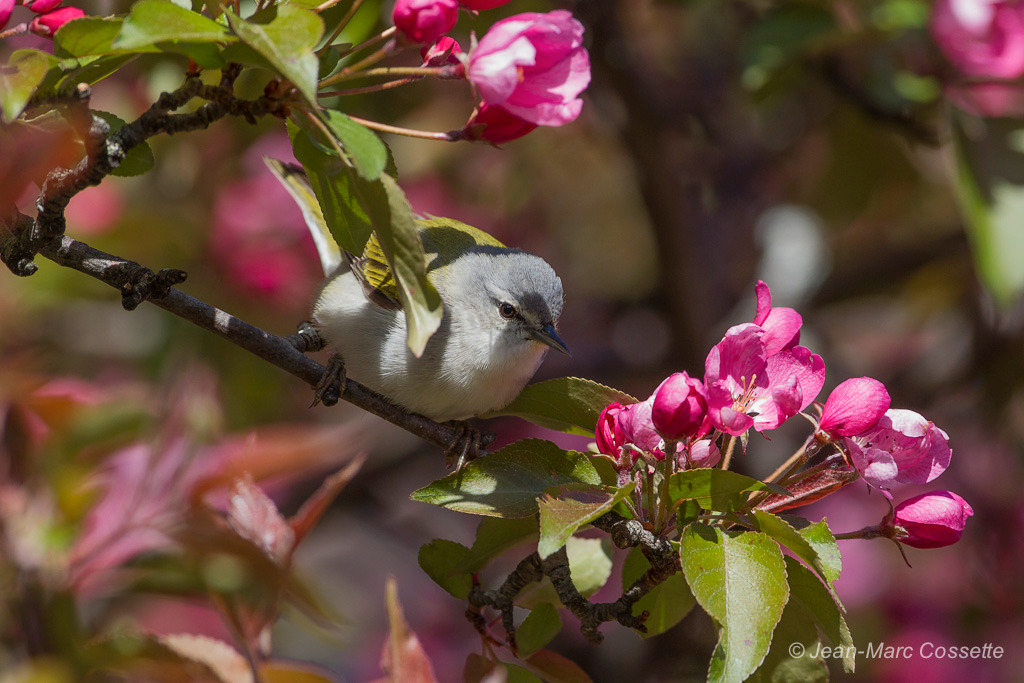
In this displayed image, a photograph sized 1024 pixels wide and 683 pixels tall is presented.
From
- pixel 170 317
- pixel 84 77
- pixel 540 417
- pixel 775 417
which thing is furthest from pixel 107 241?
pixel 775 417

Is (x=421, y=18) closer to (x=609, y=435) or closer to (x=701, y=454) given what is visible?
(x=609, y=435)

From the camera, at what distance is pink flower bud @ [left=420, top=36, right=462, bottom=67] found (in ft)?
6.01

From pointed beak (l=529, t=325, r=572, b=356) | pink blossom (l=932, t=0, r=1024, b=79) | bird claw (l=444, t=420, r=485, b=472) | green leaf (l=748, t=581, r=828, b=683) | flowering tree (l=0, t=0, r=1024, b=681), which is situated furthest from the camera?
pink blossom (l=932, t=0, r=1024, b=79)

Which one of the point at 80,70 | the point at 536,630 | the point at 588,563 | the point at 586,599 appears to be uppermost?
the point at 80,70

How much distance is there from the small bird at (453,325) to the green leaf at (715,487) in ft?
3.78

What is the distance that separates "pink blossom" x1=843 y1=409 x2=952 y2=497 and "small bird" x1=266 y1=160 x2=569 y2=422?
1.29 m

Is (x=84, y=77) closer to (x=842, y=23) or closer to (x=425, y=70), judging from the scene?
(x=425, y=70)

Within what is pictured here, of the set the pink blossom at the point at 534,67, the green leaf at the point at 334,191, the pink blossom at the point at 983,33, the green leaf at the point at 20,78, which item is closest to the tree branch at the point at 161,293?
the green leaf at the point at 334,191

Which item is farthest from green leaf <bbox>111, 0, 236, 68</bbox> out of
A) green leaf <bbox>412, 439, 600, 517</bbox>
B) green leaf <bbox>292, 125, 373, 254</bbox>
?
green leaf <bbox>412, 439, 600, 517</bbox>

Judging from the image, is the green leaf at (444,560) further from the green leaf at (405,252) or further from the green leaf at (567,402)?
the green leaf at (405,252)

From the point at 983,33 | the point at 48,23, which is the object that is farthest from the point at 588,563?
the point at 983,33

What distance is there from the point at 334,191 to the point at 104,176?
479 mm

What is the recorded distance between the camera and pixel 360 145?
1.59 meters

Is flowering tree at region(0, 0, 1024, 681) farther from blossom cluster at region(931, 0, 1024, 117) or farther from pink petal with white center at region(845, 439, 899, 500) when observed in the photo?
blossom cluster at region(931, 0, 1024, 117)
